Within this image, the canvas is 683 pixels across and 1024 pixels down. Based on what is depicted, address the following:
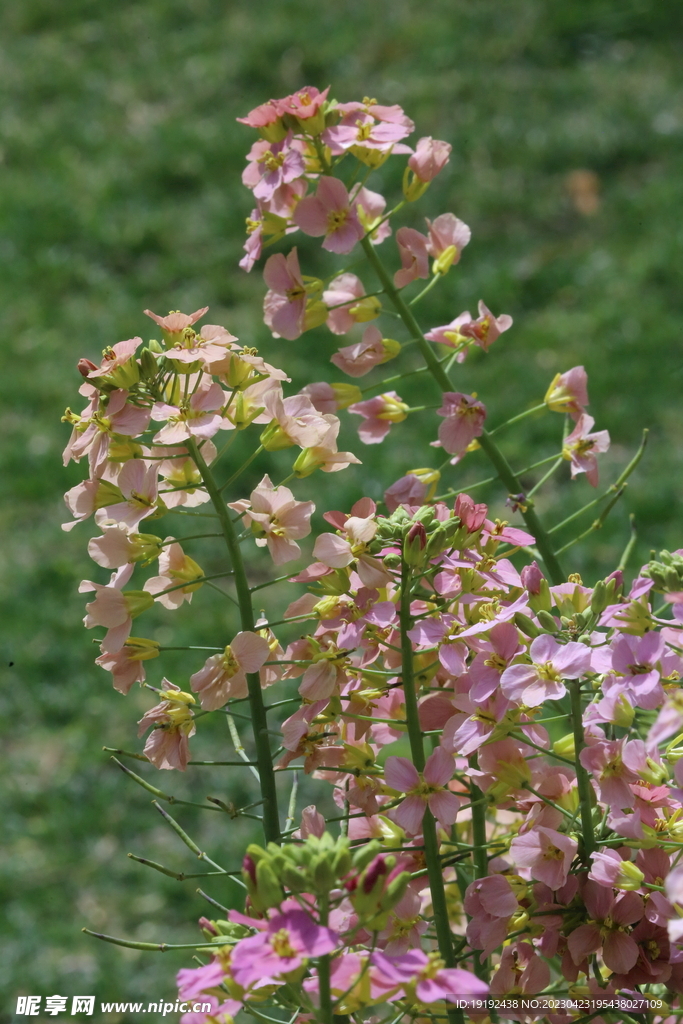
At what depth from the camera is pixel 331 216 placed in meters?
0.73

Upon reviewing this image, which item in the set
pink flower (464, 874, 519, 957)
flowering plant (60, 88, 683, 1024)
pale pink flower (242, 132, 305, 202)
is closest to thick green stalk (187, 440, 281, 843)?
flowering plant (60, 88, 683, 1024)

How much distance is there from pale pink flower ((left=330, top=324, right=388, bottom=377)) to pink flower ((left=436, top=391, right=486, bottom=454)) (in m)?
0.09

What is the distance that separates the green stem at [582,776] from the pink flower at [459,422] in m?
0.22

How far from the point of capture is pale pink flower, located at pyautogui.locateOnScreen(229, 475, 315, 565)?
0.62m

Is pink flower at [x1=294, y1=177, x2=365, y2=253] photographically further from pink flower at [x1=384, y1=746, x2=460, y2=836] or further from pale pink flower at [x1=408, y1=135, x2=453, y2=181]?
pink flower at [x1=384, y1=746, x2=460, y2=836]

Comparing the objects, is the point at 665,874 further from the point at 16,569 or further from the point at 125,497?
the point at 16,569

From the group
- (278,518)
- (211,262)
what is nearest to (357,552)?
(278,518)

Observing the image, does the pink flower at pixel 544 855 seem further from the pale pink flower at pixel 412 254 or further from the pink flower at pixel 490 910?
the pale pink flower at pixel 412 254

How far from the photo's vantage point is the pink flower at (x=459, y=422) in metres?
0.72

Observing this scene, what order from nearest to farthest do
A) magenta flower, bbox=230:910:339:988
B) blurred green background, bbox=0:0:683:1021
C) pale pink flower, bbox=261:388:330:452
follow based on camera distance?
magenta flower, bbox=230:910:339:988 → pale pink flower, bbox=261:388:330:452 → blurred green background, bbox=0:0:683:1021

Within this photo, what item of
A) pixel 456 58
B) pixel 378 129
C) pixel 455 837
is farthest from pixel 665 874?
pixel 456 58

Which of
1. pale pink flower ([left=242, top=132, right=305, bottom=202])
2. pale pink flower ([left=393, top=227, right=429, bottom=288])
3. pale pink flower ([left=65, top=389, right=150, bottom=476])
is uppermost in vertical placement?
pale pink flower ([left=242, top=132, right=305, bottom=202])

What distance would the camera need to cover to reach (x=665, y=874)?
21.7 inches

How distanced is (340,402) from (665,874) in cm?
41
